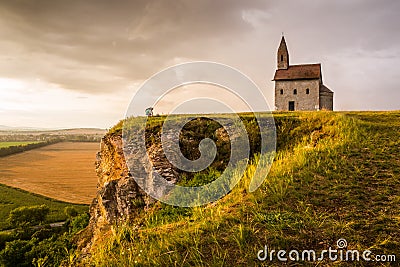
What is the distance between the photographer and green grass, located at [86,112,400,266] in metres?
4.32

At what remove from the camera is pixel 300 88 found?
120 ft

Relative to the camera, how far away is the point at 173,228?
5543mm

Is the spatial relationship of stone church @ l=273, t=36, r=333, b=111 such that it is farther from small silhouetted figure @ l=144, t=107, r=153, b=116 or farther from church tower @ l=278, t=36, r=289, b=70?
small silhouetted figure @ l=144, t=107, r=153, b=116

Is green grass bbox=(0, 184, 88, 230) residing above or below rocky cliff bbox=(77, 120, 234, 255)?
below

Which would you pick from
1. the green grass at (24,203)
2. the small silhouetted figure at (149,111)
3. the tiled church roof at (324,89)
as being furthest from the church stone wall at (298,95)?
the green grass at (24,203)

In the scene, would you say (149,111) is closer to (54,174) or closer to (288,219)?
(288,219)

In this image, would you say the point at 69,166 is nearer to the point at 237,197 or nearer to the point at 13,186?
the point at 13,186

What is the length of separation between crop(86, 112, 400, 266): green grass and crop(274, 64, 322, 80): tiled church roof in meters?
30.2

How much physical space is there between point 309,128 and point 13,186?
57693mm

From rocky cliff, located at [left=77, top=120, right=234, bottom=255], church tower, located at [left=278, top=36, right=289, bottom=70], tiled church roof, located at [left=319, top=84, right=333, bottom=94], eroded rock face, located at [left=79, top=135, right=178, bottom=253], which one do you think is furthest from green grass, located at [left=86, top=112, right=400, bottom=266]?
church tower, located at [left=278, top=36, right=289, bottom=70]

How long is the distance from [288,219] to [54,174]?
6098cm

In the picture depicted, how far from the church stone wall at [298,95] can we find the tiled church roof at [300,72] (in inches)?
20.6

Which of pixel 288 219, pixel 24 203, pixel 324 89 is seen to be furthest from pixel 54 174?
pixel 288 219

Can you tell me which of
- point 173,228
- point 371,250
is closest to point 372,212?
point 371,250
